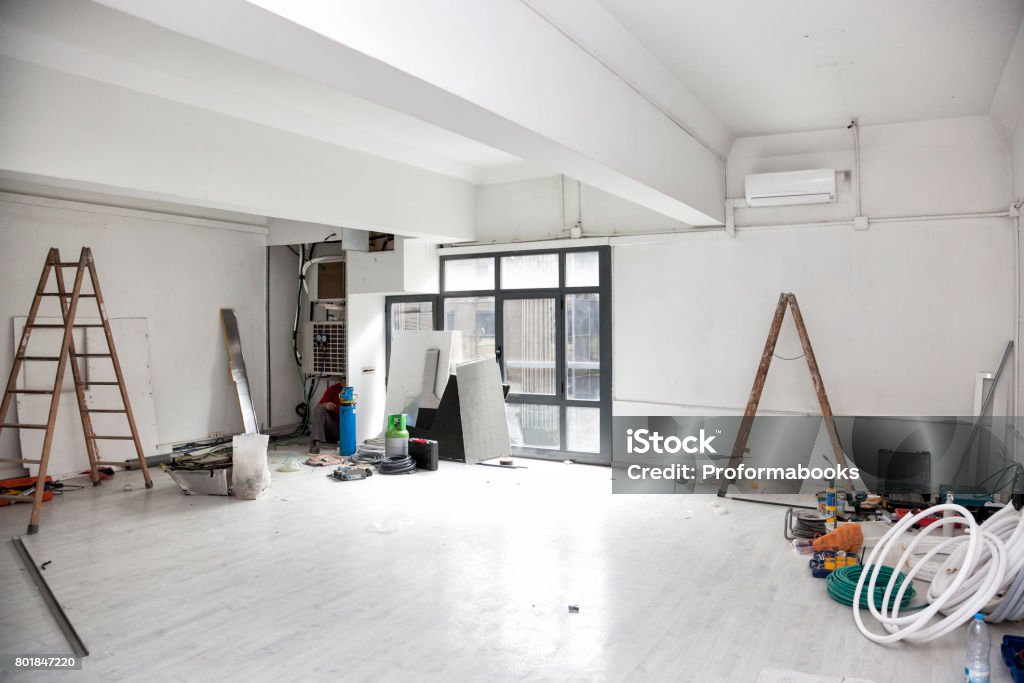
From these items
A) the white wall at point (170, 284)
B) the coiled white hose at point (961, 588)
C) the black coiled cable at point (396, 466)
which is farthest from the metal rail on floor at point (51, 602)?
the coiled white hose at point (961, 588)

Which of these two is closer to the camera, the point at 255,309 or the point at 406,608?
the point at 406,608

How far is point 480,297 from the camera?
863 cm

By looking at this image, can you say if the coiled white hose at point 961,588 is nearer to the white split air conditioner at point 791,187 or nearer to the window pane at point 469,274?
the white split air conditioner at point 791,187

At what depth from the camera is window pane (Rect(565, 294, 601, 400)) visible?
25.8 ft

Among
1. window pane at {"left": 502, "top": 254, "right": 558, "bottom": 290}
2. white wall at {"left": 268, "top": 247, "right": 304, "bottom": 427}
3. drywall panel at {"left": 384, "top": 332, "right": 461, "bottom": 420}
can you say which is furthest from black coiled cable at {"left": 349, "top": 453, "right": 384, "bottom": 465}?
window pane at {"left": 502, "top": 254, "right": 558, "bottom": 290}

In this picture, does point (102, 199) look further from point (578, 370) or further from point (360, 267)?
point (578, 370)

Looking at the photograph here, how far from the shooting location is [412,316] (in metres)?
9.28

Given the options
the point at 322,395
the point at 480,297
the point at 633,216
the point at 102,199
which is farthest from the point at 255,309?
the point at 633,216

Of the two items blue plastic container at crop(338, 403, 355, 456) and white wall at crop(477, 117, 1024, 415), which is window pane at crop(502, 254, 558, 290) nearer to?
white wall at crop(477, 117, 1024, 415)

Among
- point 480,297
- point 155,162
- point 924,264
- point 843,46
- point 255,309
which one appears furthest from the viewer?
point 255,309

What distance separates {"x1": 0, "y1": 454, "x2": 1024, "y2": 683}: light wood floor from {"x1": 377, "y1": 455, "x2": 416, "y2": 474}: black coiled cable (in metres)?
0.97

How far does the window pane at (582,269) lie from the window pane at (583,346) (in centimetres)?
15

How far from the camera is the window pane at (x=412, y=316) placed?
9.11 m

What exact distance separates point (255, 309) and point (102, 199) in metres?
2.29
